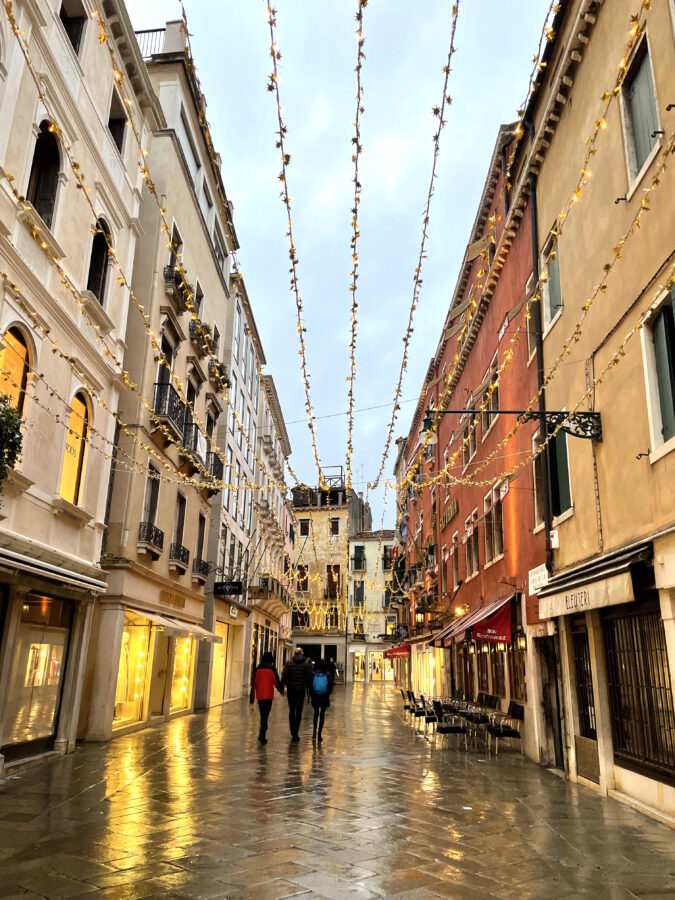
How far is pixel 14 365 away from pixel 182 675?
1352cm

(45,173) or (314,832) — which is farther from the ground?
(45,173)

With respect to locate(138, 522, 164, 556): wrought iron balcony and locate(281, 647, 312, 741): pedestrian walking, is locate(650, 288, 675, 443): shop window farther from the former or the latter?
locate(138, 522, 164, 556): wrought iron balcony

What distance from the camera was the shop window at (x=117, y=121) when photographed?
1381cm

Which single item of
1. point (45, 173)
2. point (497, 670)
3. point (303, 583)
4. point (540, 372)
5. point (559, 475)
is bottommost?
point (497, 670)

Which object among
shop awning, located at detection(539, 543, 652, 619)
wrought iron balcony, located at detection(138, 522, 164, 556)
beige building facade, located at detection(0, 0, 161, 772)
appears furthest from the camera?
wrought iron balcony, located at detection(138, 522, 164, 556)

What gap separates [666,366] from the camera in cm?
763

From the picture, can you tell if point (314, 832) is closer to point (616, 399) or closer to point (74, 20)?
point (616, 399)

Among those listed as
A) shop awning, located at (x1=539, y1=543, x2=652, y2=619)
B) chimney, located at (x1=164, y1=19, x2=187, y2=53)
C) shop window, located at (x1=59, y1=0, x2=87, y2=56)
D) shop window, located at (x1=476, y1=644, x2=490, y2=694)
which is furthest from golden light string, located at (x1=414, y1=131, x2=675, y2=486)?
chimney, located at (x1=164, y1=19, x2=187, y2=53)

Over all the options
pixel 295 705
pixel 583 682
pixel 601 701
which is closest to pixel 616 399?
pixel 601 701

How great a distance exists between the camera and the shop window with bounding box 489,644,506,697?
16078mm

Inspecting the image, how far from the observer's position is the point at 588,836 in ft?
21.6

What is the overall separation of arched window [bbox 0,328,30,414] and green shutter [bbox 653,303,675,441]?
7.97 meters

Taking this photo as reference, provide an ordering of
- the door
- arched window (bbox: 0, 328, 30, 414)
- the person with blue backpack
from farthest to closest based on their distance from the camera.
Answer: the person with blue backpack
the door
arched window (bbox: 0, 328, 30, 414)

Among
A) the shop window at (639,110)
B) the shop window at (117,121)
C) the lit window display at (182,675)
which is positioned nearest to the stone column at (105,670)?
the lit window display at (182,675)
